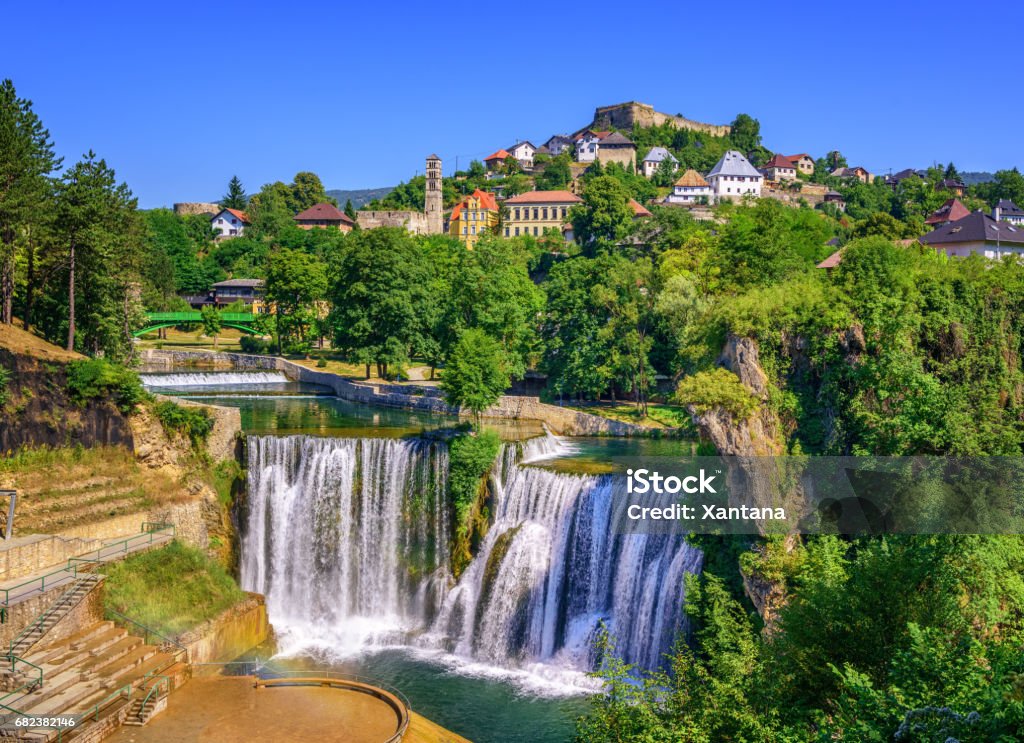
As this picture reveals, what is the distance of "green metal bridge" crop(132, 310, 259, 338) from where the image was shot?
73.9 metres

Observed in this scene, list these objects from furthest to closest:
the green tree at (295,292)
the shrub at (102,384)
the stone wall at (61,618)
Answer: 1. the green tree at (295,292)
2. the shrub at (102,384)
3. the stone wall at (61,618)

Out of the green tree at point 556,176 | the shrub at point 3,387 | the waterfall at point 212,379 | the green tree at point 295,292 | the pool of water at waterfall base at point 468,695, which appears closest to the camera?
the pool of water at waterfall base at point 468,695

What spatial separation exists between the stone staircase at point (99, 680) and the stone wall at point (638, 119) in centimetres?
13091

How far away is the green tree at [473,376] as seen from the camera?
34.1 meters

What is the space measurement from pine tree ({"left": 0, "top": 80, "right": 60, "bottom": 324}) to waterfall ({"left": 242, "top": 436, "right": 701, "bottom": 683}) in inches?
499

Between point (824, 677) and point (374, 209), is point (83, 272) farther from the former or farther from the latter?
point (374, 209)

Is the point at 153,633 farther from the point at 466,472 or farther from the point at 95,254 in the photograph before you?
the point at 95,254

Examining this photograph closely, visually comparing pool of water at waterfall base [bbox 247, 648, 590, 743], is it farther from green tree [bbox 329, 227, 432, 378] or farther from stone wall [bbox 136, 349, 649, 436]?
green tree [bbox 329, 227, 432, 378]

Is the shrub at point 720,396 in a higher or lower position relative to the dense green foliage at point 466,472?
higher

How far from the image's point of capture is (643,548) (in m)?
27.5

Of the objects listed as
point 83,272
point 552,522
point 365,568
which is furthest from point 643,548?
point 83,272

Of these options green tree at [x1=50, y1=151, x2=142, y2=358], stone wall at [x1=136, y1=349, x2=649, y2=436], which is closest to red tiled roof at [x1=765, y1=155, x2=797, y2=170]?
stone wall at [x1=136, y1=349, x2=649, y2=436]

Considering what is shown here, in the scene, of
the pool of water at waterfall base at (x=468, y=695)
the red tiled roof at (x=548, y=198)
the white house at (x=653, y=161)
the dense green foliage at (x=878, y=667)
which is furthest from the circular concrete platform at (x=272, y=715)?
the white house at (x=653, y=161)

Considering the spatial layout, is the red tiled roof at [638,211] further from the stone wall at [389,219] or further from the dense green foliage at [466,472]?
the dense green foliage at [466,472]
